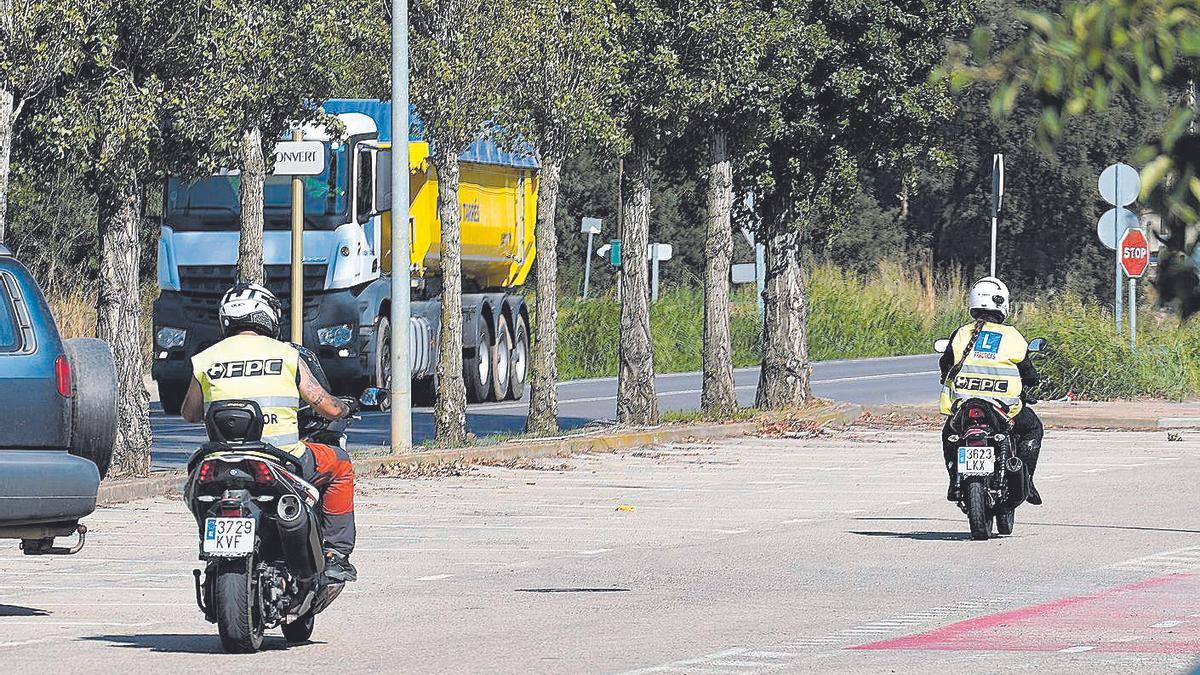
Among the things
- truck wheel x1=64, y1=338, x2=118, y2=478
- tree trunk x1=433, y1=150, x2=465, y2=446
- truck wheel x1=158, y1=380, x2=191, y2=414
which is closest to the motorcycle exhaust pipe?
truck wheel x1=64, y1=338, x2=118, y2=478

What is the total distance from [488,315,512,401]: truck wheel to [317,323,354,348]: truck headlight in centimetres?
528

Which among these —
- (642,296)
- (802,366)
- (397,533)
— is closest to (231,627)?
(397,533)

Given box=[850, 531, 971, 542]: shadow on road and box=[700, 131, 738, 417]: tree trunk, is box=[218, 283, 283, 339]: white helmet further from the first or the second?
box=[700, 131, 738, 417]: tree trunk

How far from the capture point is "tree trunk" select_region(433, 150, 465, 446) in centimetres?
2253

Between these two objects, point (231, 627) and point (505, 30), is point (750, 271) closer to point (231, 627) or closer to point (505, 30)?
point (505, 30)

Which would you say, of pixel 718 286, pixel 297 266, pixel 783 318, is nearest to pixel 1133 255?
pixel 783 318

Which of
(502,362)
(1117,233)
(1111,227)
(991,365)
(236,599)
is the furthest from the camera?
(502,362)

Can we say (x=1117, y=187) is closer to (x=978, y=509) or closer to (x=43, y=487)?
(x=978, y=509)

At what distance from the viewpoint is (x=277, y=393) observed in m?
9.72

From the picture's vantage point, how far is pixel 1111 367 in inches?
1236

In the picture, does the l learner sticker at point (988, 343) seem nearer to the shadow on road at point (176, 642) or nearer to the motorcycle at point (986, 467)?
the motorcycle at point (986, 467)

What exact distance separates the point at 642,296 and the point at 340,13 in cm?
686

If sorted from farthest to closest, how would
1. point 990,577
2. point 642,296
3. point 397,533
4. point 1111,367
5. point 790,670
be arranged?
point 1111,367 → point 642,296 → point 397,533 → point 990,577 → point 790,670

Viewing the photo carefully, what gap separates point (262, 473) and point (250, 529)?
0.93 ft
